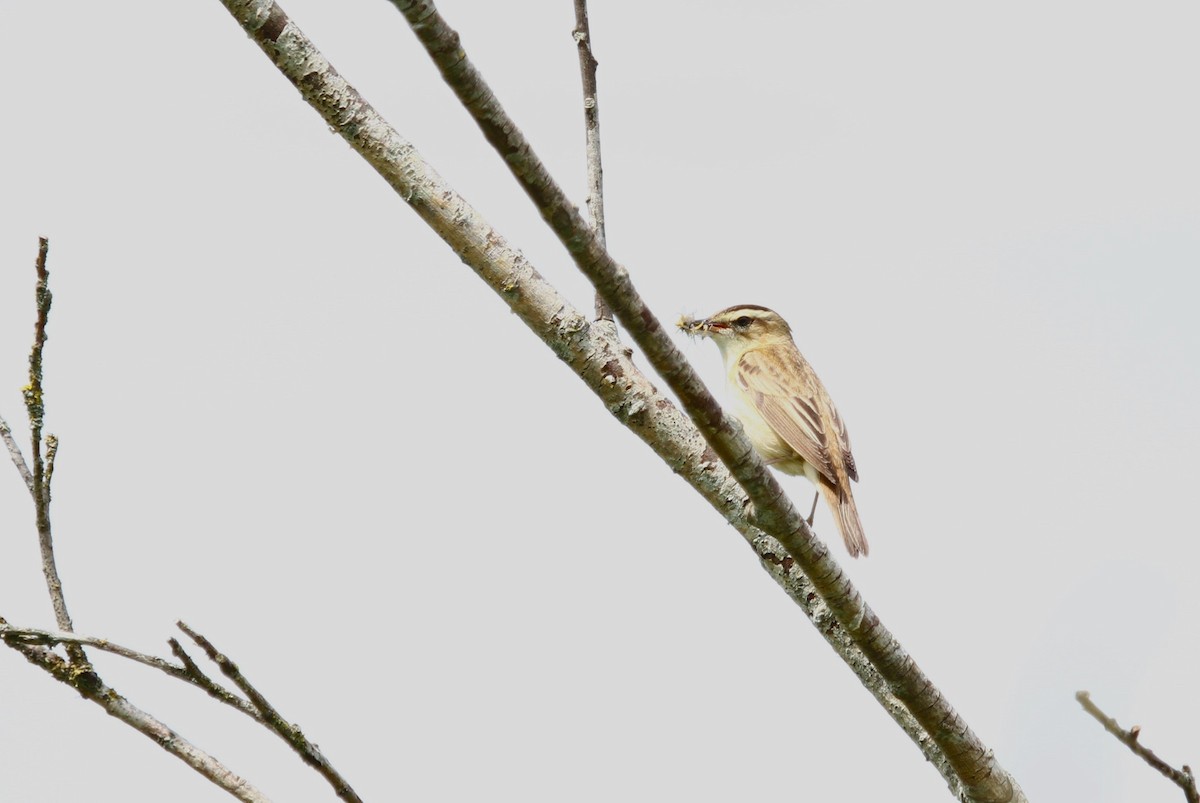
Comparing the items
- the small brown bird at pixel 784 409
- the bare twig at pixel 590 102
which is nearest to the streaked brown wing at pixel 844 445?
the small brown bird at pixel 784 409

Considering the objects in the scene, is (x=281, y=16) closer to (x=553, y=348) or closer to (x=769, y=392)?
(x=553, y=348)

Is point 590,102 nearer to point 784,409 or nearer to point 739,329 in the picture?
point 784,409

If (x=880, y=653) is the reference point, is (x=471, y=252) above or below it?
above

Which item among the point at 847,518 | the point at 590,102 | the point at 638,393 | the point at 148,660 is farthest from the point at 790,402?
the point at 148,660

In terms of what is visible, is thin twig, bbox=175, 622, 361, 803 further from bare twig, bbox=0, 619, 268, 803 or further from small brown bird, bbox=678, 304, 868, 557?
small brown bird, bbox=678, 304, 868, 557

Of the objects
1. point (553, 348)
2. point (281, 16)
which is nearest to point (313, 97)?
point (281, 16)

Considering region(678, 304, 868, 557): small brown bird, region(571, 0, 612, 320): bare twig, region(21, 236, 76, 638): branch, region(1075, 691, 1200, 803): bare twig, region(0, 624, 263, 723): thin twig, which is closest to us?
region(1075, 691, 1200, 803): bare twig

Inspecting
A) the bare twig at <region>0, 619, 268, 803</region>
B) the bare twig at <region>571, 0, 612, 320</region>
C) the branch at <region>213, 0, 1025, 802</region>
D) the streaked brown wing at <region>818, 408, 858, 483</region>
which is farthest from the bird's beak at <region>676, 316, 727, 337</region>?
the bare twig at <region>0, 619, 268, 803</region>
